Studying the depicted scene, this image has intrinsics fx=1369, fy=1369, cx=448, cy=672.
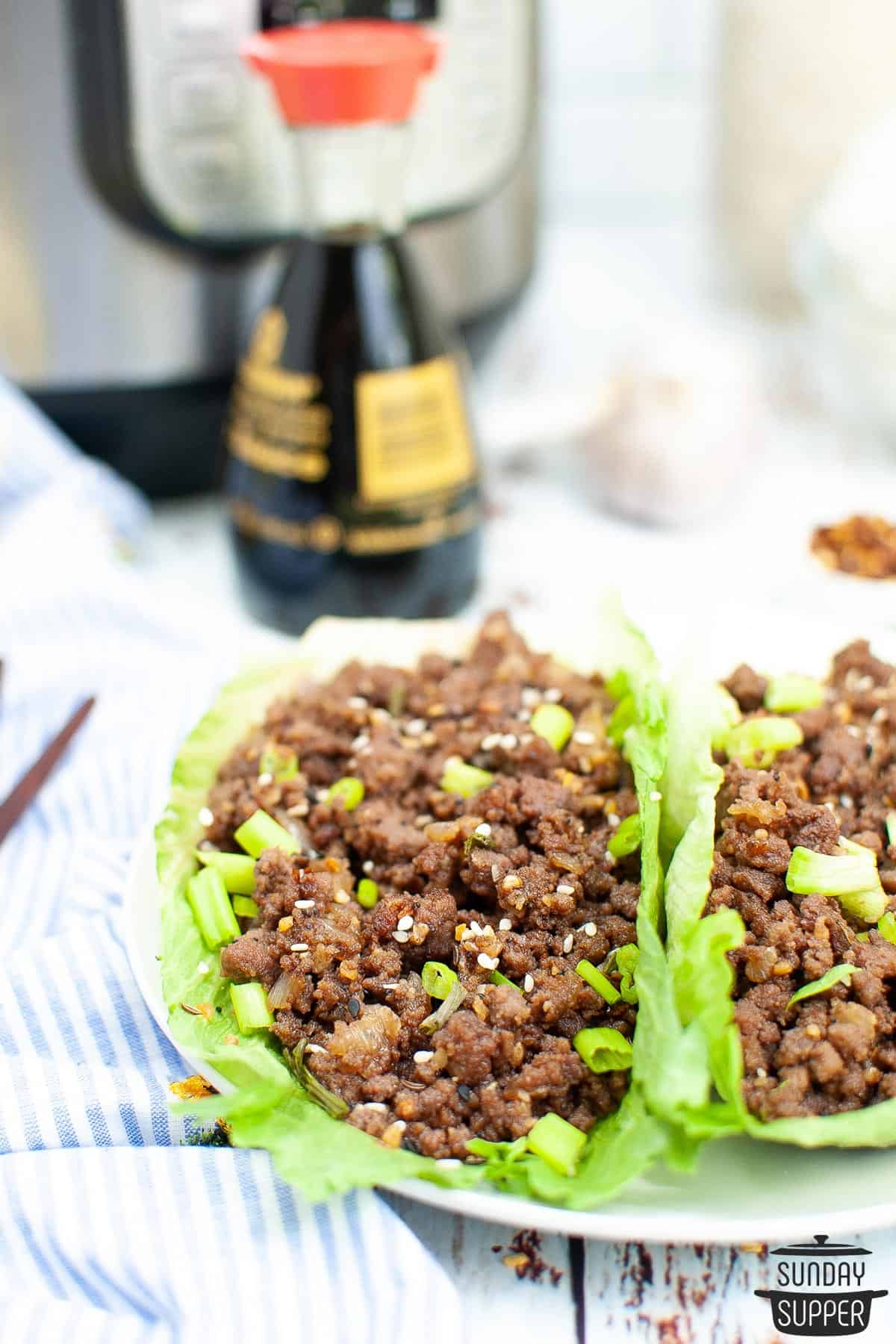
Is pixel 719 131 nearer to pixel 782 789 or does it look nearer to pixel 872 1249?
pixel 782 789

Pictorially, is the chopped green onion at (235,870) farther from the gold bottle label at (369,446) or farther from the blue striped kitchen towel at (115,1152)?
the gold bottle label at (369,446)

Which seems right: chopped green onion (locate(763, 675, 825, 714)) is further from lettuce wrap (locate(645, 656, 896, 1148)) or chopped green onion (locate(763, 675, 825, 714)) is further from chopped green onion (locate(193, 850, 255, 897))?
chopped green onion (locate(193, 850, 255, 897))

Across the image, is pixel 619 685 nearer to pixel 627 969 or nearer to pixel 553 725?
pixel 553 725

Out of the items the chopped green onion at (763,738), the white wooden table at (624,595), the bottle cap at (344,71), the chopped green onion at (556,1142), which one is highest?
the bottle cap at (344,71)

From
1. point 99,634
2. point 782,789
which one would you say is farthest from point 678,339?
point 782,789

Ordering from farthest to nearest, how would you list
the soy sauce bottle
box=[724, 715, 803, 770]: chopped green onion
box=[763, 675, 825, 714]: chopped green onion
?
the soy sauce bottle
box=[763, 675, 825, 714]: chopped green onion
box=[724, 715, 803, 770]: chopped green onion

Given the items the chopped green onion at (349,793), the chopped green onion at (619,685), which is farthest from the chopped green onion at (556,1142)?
the chopped green onion at (619,685)

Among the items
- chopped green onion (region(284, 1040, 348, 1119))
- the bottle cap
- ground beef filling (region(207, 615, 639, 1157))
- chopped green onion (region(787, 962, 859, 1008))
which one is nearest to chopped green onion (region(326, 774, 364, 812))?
ground beef filling (region(207, 615, 639, 1157))

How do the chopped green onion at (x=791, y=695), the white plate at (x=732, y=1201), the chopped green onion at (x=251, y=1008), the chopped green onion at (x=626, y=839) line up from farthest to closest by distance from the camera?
1. the chopped green onion at (x=791, y=695)
2. the chopped green onion at (x=626, y=839)
3. the chopped green onion at (x=251, y=1008)
4. the white plate at (x=732, y=1201)
